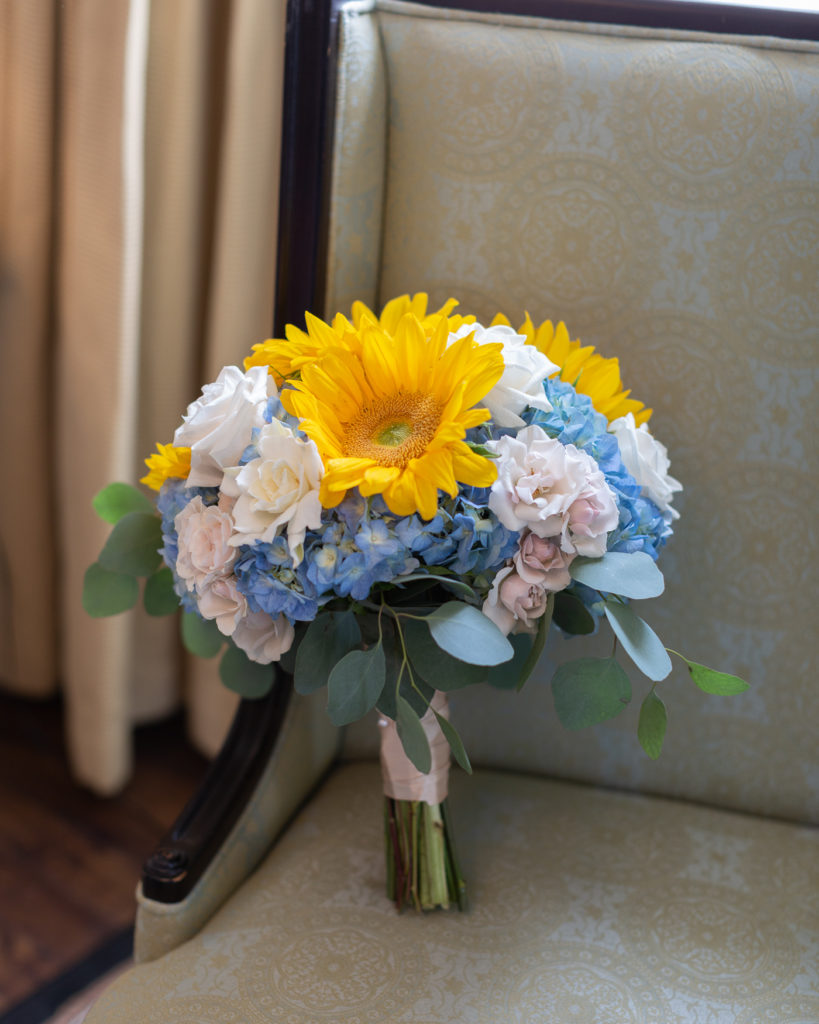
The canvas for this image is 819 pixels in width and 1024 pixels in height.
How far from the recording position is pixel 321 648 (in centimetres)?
59

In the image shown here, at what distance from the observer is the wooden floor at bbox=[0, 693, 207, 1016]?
1.19 metres

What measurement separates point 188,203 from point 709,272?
0.76 meters

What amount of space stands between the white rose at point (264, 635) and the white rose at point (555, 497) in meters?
0.17

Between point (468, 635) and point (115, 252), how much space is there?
852 millimetres

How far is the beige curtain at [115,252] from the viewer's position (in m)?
1.11

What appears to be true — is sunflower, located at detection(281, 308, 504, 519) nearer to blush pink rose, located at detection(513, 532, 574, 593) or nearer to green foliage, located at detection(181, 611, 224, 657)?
blush pink rose, located at detection(513, 532, 574, 593)

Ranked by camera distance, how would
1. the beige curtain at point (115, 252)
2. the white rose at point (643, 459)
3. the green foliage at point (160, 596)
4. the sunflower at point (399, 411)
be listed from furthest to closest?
the beige curtain at point (115, 252), the green foliage at point (160, 596), the white rose at point (643, 459), the sunflower at point (399, 411)

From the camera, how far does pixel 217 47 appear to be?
118 cm

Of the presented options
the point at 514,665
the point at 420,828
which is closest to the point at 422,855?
the point at 420,828

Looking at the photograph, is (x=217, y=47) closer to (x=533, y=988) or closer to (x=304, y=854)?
(x=304, y=854)

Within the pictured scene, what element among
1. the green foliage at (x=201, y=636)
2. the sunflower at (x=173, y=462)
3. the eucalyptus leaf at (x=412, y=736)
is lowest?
the green foliage at (x=201, y=636)

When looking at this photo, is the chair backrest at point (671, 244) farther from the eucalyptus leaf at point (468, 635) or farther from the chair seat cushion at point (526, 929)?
the eucalyptus leaf at point (468, 635)

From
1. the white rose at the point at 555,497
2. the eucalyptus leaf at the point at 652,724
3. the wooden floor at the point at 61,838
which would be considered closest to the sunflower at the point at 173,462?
the white rose at the point at 555,497

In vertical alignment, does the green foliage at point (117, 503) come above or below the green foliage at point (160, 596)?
above
